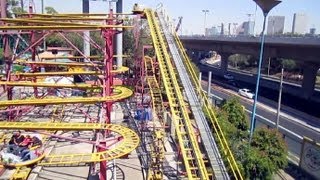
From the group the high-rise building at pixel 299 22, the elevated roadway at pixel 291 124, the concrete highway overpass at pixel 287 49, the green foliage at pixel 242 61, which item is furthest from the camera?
the high-rise building at pixel 299 22

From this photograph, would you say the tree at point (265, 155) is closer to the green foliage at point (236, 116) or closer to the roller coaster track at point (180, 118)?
the roller coaster track at point (180, 118)

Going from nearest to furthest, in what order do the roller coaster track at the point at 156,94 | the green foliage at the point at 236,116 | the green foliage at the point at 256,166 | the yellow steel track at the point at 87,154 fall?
the yellow steel track at the point at 87,154, the green foliage at the point at 256,166, the roller coaster track at the point at 156,94, the green foliage at the point at 236,116

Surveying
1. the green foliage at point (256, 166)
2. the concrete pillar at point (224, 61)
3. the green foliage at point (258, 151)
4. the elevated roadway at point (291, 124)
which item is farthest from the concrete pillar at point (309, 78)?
the green foliage at point (256, 166)

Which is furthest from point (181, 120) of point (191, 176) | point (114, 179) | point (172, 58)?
point (172, 58)

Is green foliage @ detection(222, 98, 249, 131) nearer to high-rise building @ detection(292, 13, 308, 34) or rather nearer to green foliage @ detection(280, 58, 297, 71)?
green foliage @ detection(280, 58, 297, 71)

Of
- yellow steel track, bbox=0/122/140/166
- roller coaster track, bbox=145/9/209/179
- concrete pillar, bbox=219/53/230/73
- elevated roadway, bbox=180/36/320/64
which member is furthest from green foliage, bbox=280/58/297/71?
yellow steel track, bbox=0/122/140/166

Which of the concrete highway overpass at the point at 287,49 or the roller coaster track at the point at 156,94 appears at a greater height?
the concrete highway overpass at the point at 287,49
